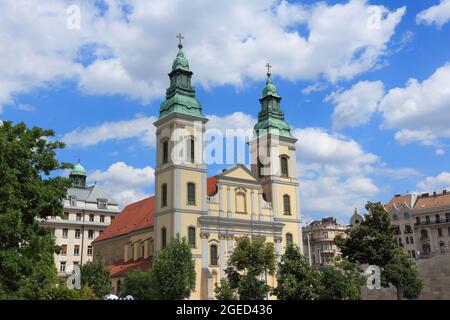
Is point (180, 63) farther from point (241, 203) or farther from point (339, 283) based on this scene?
point (339, 283)

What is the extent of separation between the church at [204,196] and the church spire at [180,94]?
0.11m

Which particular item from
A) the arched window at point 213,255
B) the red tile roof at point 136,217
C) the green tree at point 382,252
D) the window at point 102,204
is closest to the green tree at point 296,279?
the green tree at point 382,252

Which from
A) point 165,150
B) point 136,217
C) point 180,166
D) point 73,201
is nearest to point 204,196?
point 180,166

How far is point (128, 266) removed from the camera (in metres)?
58.6

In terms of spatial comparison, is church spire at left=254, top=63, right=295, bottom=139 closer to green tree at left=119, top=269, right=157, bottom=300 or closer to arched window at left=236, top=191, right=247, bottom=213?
arched window at left=236, top=191, right=247, bottom=213

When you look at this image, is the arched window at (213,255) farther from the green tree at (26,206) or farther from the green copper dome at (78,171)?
the green copper dome at (78,171)

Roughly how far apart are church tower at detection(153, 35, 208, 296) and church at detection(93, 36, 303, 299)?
104mm

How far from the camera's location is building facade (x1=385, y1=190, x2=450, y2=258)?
83438mm

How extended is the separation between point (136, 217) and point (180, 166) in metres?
16.5

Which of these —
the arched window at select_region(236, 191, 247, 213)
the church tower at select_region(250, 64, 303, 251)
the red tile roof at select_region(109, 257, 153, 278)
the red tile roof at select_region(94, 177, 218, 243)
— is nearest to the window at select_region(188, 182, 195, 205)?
the red tile roof at select_region(94, 177, 218, 243)
